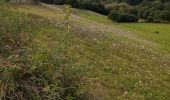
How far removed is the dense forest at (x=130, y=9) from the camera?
82.8 meters

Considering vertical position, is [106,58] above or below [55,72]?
below

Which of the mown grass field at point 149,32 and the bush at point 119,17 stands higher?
the mown grass field at point 149,32

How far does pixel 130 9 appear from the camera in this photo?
101 meters

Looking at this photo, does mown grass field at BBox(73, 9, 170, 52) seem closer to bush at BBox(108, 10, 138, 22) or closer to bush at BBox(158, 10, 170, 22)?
bush at BBox(108, 10, 138, 22)

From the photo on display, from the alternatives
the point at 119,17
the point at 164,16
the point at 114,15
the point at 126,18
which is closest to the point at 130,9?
the point at 164,16

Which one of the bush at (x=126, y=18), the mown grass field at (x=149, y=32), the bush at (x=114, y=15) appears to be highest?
the mown grass field at (x=149, y=32)

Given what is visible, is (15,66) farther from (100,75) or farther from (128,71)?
(128,71)

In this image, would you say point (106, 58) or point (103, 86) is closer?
point (103, 86)

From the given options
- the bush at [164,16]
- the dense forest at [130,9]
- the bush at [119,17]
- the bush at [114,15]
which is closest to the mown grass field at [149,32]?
the dense forest at [130,9]

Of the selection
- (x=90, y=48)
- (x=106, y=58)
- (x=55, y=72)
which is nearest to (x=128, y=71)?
(x=106, y=58)

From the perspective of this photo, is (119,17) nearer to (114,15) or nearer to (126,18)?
(114,15)

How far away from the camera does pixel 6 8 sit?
10234 mm

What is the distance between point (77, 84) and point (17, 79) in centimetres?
129

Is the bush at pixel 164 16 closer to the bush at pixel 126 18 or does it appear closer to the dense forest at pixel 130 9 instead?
the dense forest at pixel 130 9
